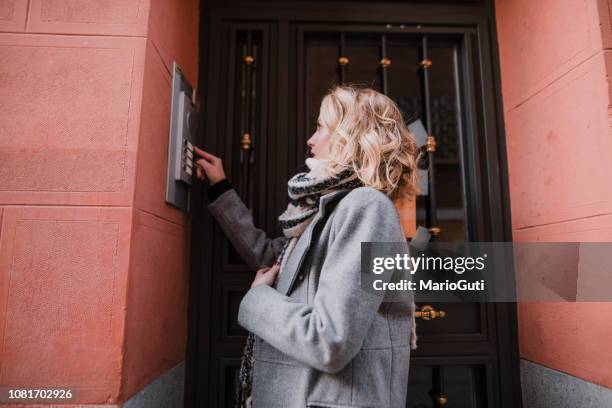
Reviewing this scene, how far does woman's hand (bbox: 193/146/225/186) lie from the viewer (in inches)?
70.4

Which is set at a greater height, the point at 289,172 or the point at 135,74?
the point at 135,74

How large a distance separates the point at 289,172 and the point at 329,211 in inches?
28.2

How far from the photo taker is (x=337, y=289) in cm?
105

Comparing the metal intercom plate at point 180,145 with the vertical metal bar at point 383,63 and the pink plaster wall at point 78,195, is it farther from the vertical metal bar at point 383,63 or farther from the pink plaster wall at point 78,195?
the vertical metal bar at point 383,63

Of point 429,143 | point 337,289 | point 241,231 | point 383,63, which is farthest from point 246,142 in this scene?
point 337,289

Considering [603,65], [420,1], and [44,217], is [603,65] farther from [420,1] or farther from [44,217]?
[44,217]

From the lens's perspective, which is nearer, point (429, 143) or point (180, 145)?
point (180, 145)

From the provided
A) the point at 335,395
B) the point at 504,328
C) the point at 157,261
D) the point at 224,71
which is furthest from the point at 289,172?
the point at 504,328

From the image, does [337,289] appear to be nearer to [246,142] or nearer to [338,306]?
[338,306]

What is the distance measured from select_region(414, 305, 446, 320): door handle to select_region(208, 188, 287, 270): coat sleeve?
76 cm

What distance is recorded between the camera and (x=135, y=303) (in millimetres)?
1331

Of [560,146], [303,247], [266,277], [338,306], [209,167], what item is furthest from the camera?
[209,167]

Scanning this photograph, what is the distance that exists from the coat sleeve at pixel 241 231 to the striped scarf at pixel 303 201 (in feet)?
0.99

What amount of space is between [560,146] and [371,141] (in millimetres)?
929
